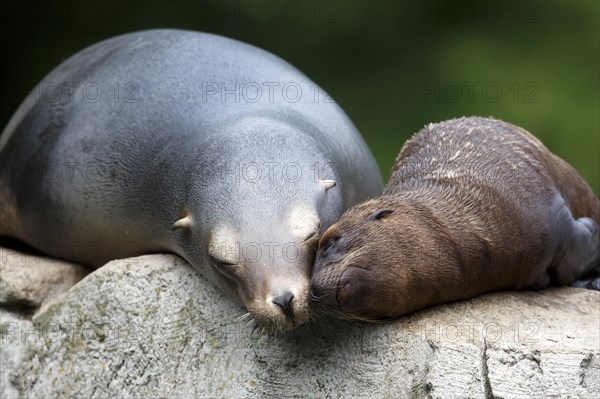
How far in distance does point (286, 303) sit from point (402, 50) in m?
7.22

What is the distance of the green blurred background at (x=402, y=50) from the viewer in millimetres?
10656

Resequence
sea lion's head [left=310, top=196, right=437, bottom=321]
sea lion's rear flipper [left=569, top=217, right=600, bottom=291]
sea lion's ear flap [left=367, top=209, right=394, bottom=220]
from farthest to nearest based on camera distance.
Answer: sea lion's rear flipper [left=569, top=217, right=600, bottom=291], sea lion's ear flap [left=367, top=209, right=394, bottom=220], sea lion's head [left=310, top=196, right=437, bottom=321]

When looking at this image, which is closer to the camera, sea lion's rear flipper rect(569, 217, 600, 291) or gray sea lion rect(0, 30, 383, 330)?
gray sea lion rect(0, 30, 383, 330)

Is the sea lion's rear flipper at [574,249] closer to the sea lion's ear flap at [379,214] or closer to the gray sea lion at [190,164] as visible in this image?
the sea lion's ear flap at [379,214]

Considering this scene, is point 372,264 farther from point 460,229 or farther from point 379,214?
point 460,229

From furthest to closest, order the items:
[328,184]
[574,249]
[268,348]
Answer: [574,249] → [328,184] → [268,348]

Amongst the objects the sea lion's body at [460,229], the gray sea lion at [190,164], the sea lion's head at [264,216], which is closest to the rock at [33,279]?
the gray sea lion at [190,164]

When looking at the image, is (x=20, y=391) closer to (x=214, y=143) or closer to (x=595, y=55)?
(x=214, y=143)

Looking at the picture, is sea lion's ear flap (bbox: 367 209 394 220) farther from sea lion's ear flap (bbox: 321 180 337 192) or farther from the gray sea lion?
sea lion's ear flap (bbox: 321 180 337 192)

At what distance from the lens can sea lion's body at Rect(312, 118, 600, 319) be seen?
4.61m

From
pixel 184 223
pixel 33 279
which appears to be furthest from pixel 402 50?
pixel 184 223

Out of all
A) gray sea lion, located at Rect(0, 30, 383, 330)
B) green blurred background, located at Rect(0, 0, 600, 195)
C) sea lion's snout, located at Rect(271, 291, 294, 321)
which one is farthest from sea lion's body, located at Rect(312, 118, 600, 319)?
green blurred background, located at Rect(0, 0, 600, 195)

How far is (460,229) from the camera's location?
4.99 m

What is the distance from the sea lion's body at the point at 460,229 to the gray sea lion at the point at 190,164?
27 cm
